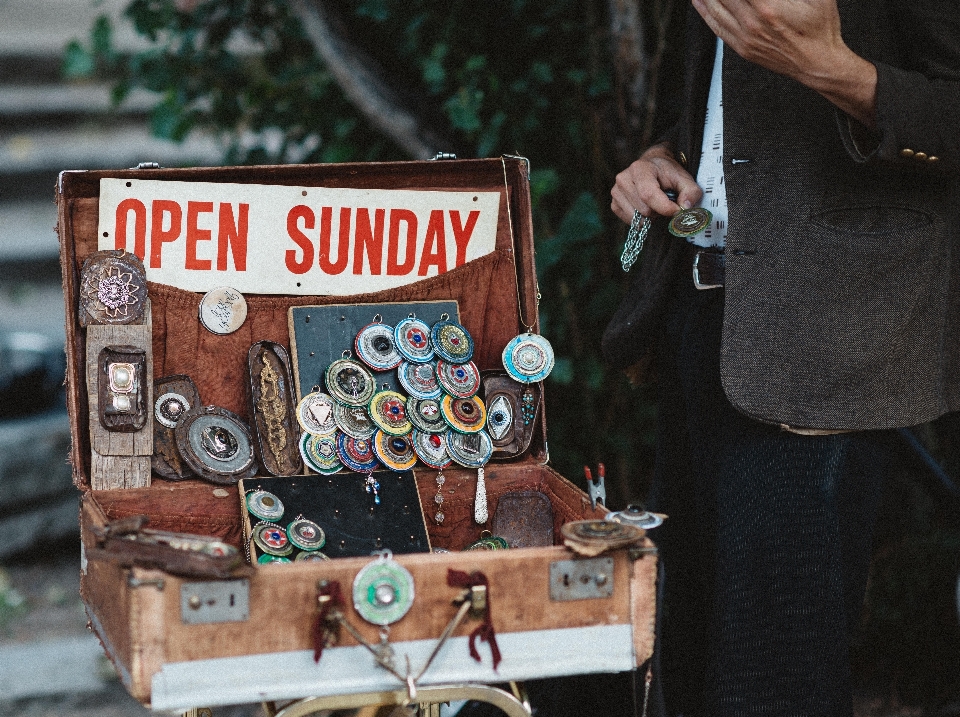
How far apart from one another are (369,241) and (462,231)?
0.63 feet

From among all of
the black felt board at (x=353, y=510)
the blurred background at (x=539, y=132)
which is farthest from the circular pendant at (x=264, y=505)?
the blurred background at (x=539, y=132)

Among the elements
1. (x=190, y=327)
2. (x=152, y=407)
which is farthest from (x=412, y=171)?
(x=152, y=407)

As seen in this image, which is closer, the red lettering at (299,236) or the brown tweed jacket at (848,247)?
the brown tweed jacket at (848,247)

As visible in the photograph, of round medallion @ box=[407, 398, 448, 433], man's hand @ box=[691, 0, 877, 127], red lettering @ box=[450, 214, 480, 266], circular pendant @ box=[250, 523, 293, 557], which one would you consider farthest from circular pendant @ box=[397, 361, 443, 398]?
man's hand @ box=[691, 0, 877, 127]

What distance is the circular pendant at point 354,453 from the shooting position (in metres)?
1.96

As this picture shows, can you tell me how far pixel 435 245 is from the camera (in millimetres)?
2100

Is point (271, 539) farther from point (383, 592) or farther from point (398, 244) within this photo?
point (398, 244)

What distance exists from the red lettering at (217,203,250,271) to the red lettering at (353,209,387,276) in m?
0.22

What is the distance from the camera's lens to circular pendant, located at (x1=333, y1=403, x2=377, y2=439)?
1.97m

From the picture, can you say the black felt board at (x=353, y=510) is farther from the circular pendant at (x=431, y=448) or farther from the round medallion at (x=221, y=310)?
the round medallion at (x=221, y=310)

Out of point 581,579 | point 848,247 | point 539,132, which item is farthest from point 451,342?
point 539,132

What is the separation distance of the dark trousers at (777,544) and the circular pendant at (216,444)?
0.84 m

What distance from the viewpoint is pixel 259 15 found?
3328mm

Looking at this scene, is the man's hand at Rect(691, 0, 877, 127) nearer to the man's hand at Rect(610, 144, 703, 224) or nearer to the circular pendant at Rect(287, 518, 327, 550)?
the man's hand at Rect(610, 144, 703, 224)
